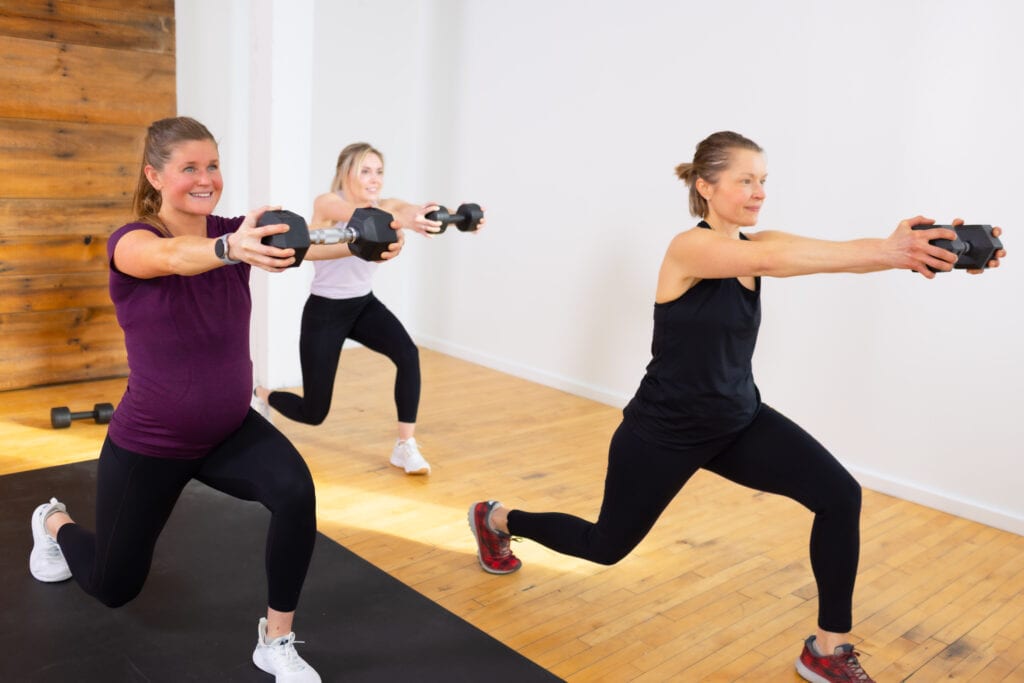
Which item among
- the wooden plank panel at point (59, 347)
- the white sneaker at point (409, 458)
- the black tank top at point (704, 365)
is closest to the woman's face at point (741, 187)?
the black tank top at point (704, 365)

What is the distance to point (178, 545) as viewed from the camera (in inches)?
108

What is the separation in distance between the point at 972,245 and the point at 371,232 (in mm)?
1085

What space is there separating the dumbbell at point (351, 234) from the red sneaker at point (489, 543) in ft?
3.48

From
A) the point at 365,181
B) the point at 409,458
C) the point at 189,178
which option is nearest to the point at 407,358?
the point at 409,458

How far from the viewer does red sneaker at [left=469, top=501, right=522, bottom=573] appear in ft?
8.84

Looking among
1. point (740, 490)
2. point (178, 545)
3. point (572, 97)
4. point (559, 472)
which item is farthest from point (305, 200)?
point (740, 490)

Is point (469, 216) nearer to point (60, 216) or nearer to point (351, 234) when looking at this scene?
point (351, 234)

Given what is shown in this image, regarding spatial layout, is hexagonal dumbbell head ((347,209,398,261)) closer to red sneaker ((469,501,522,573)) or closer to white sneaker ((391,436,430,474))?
red sneaker ((469,501,522,573))

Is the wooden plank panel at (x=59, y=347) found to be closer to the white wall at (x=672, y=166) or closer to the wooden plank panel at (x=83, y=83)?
the white wall at (x=672, y=166)

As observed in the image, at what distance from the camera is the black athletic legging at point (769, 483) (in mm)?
2104

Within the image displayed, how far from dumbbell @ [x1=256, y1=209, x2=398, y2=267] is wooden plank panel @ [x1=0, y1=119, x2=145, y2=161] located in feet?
9.71

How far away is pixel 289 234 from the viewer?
1.61 m

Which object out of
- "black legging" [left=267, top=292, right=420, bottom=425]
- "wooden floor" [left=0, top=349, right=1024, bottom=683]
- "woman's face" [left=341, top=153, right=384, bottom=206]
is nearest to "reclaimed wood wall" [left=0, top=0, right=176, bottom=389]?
"wooden floor" [left=0, top=349, right=1024, bottom=683]

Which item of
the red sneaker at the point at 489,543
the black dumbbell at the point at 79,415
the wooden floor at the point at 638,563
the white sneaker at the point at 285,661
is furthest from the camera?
the black dumbbell at the point at 79,415
